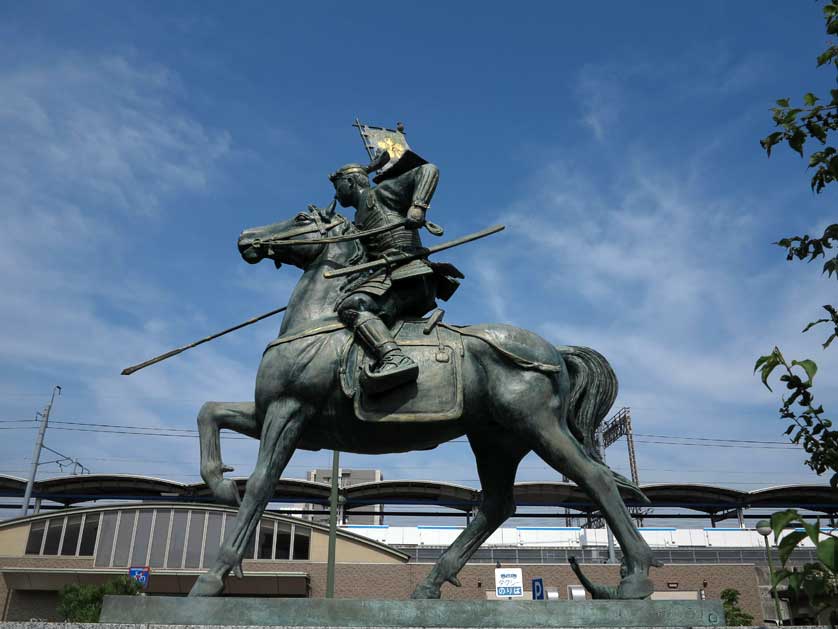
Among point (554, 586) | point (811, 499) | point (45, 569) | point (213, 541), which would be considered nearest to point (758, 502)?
point (811, 499)

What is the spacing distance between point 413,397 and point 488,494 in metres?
1.20

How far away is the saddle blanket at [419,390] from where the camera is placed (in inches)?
206

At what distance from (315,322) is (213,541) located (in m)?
32.7

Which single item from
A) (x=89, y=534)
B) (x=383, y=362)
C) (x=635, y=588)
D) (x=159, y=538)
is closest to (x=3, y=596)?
(x=89, y=534)

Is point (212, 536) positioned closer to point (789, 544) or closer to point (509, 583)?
point (509, 583)

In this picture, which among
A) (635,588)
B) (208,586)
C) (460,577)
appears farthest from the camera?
(460,577)

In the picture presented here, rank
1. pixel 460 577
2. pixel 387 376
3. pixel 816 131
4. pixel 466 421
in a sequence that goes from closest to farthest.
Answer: pixel 816 131
pixel 387 376
pixel 466 421
pixel 460 577

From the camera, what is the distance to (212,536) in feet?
114

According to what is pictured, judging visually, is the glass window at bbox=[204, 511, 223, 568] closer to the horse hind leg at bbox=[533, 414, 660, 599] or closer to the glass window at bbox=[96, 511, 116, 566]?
the glass window at bbox=[96, 511, 116, 566]

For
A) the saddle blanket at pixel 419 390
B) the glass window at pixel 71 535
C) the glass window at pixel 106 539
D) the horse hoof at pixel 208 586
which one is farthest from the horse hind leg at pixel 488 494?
the glass window at pixel 71 535

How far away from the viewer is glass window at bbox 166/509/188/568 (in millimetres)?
34219

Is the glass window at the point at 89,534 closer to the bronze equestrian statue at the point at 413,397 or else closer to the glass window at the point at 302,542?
the glass window at the point at 302,542

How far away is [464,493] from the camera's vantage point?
44.2 meters

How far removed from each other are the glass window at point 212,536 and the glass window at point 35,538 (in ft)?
26.7
